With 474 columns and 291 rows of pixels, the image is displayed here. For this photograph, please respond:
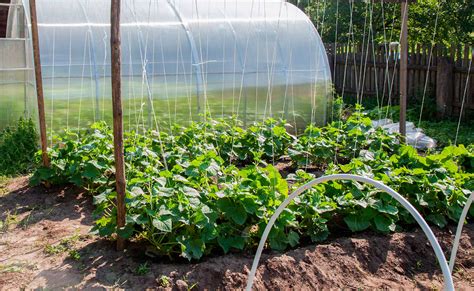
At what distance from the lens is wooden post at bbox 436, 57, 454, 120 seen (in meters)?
11.6

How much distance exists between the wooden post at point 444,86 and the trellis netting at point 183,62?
8.29 ft

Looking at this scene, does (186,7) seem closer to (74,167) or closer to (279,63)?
(279,63)

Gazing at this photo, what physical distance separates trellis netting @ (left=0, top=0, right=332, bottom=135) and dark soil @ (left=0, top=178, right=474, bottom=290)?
2.99 m

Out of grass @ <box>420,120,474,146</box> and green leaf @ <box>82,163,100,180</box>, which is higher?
green leaf @ <box>82,163,100,180</box>

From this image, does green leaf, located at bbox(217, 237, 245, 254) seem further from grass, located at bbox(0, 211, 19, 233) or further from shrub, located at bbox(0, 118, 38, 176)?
shrub, located at bbox(0, 118, 38, 176)

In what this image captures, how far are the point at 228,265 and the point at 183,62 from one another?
17.3 ft

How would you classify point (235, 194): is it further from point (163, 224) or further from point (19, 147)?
point (19, 147)

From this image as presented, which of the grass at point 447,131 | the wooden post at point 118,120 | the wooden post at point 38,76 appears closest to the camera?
the wooden post at point 118,120

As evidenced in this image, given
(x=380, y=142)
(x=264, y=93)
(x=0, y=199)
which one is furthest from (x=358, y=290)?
(x=264, y=93)

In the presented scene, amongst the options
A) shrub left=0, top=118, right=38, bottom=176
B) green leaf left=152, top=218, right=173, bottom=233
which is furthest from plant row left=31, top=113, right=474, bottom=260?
shrub left=0, top=118, right=38, bottom=176

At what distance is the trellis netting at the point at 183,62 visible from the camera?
8.72 m

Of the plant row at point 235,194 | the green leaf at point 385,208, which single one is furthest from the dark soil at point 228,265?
the green leaf at point 385,208

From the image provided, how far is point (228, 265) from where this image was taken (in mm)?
4625

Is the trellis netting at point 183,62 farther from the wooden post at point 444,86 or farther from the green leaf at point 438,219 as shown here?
the green leaf at point 438,219
